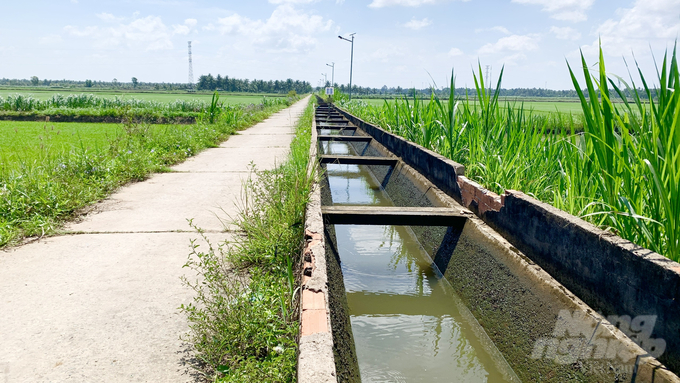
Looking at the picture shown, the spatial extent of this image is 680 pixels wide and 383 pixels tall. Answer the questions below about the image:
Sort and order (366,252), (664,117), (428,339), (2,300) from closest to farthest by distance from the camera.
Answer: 1. (664,117)
2. (2,300)
3. (428,339)
4. (366,252)

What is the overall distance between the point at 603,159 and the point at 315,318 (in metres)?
1.66

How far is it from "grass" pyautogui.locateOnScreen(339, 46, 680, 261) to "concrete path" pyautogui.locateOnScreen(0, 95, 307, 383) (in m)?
2.08

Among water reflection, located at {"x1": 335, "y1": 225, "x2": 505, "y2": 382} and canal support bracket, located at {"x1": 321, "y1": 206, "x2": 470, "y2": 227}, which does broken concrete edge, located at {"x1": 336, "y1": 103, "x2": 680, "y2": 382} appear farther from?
water reflection, located at {"x1": 335, "y1": 225, "x2": 505, "y2": 382}

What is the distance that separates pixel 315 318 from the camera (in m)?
1.88

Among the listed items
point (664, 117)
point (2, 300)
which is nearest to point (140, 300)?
point (2, 300)

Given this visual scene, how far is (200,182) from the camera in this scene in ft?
19.4

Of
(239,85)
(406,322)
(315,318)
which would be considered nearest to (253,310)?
(315,318)

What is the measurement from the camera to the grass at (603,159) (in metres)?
1.95

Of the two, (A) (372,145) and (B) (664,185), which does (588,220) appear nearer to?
(B) (664,185)

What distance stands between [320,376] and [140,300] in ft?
4.92

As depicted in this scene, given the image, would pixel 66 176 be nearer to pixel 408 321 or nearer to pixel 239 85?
pixel 408 321

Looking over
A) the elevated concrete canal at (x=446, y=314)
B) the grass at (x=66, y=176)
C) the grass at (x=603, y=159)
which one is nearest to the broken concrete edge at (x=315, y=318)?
the elevated concrete canal at (x=446, y=314)

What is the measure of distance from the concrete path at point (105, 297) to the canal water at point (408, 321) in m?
1.06

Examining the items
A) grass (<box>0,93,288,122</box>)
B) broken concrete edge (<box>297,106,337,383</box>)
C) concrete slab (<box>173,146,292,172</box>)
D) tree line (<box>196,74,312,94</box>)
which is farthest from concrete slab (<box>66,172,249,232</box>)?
tree line (<box>196,74,312,94</box>)
